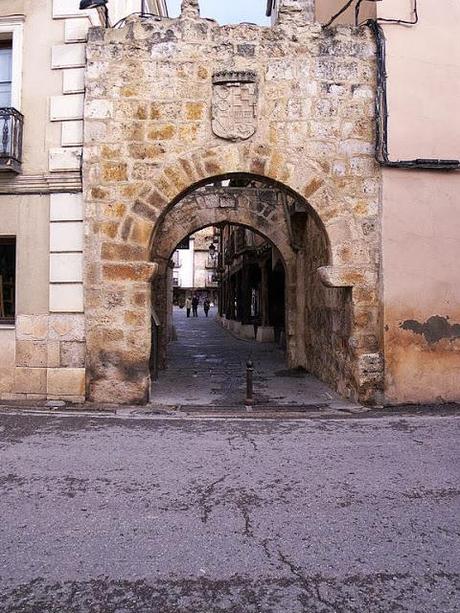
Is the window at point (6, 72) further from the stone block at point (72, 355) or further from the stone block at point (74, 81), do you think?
the stone block at point (72, 355)

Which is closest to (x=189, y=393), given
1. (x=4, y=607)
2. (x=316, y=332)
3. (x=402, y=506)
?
(x=316, y=332)

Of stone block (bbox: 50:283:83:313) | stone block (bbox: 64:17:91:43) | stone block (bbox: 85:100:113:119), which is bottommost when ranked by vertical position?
stone block (bbox: 50:283:83:313)

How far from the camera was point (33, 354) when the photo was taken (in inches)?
275

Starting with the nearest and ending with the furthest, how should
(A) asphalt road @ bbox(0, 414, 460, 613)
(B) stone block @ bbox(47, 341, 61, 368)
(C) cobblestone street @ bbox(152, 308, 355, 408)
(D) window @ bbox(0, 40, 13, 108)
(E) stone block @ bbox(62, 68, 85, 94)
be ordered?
(A) asphalt road @ bbox(0, 414, 460, 613) < (B) stone block @ bbox(47, 341, 61, 368) < (E) stone block @ bbox(62, 68, 85, 94) < (D) window @ bbox(0, 40, 13, 108) < (C) cobblestone street @ bbox(152, 308, 355, 408)

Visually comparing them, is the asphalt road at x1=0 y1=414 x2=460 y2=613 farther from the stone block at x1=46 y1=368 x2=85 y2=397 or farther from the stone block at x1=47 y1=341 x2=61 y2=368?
the stone block at x1=47 y1=341 x2=61 y2=368

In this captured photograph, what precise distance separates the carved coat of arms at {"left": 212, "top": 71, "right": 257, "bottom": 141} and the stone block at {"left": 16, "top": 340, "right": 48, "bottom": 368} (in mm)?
3771

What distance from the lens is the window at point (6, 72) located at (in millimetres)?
7398

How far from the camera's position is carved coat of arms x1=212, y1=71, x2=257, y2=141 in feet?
22.7

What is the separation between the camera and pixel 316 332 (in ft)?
33.4

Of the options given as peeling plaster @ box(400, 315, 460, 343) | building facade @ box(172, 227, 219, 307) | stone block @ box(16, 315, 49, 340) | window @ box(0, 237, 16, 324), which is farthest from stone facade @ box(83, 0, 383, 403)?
building facade @ box(172, 227, 219, 307)

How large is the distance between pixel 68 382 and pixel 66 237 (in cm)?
197

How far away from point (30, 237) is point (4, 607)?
5.56m

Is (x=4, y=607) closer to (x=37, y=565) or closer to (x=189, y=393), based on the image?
(x=37, y=565)

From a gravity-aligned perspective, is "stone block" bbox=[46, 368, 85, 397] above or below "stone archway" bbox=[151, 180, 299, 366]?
below
